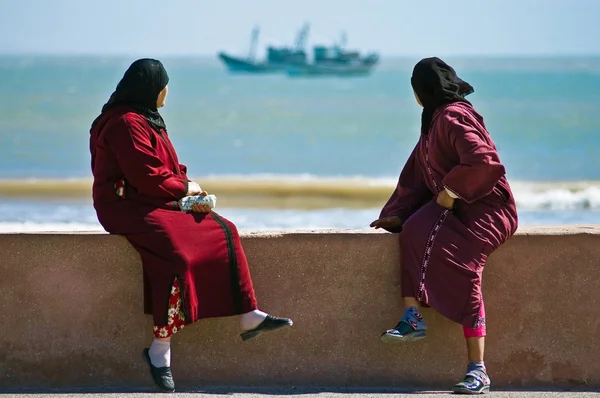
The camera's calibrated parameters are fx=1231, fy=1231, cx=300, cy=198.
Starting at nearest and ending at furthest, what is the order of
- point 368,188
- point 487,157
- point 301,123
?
point 487,157 → point 368,188 → point 301,123

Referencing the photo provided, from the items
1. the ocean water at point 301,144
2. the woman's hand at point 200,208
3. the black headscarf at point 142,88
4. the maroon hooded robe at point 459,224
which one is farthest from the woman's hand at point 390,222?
the ocean water at point 301,144

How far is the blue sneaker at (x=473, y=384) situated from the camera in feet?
14.7

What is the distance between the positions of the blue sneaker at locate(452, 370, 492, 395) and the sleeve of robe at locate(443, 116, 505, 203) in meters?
0.64

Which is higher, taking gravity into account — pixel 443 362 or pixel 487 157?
pixel 487 157

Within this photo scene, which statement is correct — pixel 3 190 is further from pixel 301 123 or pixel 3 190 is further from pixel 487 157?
pixel 301 123

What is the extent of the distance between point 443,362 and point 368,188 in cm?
1598

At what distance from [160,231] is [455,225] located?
1.08 metres

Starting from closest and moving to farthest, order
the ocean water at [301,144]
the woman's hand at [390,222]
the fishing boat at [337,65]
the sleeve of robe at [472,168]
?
the sleeve of robe at [472,168]
the woman's hand at [390,222]
the ocean water at [301,144]
the fishing boat at [337,65]

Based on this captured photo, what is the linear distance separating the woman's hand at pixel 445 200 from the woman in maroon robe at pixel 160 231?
0.72 metres

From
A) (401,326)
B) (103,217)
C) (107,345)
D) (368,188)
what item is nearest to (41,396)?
(107,345)

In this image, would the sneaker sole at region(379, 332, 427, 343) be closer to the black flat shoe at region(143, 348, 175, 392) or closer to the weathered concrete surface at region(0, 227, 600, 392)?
the weathered concrete surface at region(0, 227, 600, 392)

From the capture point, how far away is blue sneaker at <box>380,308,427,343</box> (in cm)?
449

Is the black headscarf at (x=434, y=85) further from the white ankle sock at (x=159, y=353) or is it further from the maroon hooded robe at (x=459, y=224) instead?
the white ankle sock at (x=159, y=353)

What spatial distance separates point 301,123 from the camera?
39219 millimetres
